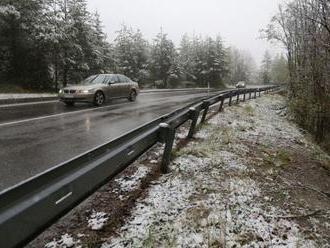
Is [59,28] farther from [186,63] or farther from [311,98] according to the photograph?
[186,63]

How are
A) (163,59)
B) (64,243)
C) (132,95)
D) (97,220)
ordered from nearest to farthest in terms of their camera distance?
(64,243) < (97,220) < (132,95) < (163,59)

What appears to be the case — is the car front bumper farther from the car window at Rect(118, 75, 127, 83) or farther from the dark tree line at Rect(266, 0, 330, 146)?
the dark tree line at Rect(266, 0, 330, 146)

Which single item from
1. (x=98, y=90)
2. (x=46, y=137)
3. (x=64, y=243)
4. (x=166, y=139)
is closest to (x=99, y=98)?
(x=98, y=90)

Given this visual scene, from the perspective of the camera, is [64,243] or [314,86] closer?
[64,243]

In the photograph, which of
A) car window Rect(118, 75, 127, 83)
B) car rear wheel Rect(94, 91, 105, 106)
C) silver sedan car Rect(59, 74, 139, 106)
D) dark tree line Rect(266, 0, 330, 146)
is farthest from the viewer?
car window Rect(118, 75, 127, 83)

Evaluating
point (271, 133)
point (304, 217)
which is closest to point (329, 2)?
point (271, 133)

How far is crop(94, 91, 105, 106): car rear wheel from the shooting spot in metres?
14.9

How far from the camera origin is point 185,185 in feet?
15.2

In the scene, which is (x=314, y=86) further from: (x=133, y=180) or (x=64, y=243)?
(x=64, y=243)

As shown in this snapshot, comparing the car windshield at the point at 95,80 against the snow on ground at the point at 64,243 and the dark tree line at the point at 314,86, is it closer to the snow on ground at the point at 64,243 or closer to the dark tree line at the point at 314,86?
the dark tree line at the point at 314,86

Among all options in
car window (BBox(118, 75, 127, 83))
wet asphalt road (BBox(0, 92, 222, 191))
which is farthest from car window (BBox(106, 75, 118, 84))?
wet asphalt road (BBox(0, 92, 222, 191))

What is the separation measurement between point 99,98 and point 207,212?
1235 centimetres

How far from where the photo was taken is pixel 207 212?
3.84m

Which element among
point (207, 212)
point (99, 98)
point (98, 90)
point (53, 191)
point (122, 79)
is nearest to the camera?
point (53, 191)
